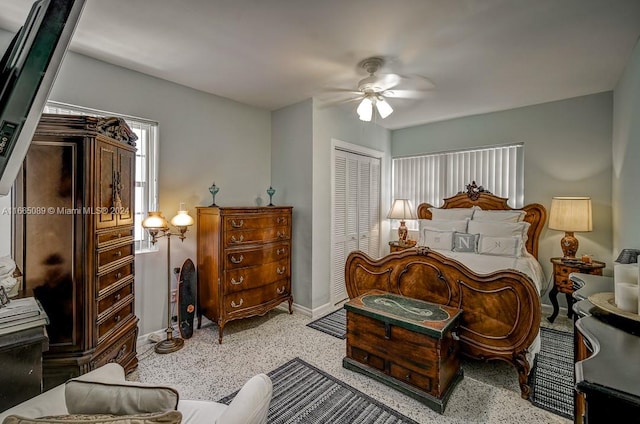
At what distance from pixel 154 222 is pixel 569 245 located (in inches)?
175

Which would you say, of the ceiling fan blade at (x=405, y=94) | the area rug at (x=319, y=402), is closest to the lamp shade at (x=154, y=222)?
the area rug at (x=319, y=402)

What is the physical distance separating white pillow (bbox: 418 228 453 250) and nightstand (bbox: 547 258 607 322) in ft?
3.73

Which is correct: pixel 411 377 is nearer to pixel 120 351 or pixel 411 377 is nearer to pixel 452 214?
pixel 120 351

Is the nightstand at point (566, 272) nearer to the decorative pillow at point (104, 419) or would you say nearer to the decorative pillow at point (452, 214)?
the decorative pillow at point (452, 214)

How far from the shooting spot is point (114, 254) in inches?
86.2

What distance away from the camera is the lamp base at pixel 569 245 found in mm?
3334

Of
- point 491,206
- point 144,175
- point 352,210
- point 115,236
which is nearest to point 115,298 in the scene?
point 115,236

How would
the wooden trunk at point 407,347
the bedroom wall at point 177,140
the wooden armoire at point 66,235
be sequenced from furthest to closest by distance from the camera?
the bedroom wall at point 177,140, the wooden trunk at point 407,347, the wooden armoire at point 66,235

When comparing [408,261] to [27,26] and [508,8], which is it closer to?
[508,8]

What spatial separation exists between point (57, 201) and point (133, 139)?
796mm

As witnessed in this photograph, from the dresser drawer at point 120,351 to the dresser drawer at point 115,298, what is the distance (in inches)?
10.0

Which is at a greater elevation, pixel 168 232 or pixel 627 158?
pixel 627 158

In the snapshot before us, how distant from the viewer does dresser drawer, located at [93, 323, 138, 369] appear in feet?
6.59

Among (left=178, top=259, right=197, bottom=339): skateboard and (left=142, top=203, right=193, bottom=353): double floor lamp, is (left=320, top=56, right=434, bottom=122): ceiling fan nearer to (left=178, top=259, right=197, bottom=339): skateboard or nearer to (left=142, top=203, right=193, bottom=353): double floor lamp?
(left=142, top=203, right=193, bottom=353): double floor lamp
